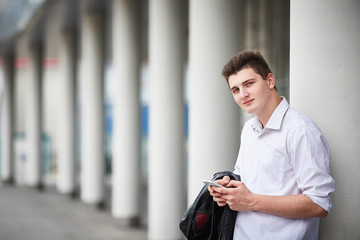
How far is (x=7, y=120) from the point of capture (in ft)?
70.8

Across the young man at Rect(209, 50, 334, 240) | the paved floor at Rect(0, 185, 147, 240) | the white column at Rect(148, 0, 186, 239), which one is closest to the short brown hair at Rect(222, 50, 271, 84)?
the young man at Rect(209, 50, 334, 240)

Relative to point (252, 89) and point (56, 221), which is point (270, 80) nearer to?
point (252, 89)

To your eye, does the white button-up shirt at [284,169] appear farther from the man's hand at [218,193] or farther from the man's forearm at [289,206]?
the man's hand at [218,193]

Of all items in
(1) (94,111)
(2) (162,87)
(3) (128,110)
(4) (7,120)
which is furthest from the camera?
(4) (7,120)

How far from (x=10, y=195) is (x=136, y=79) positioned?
376 inches

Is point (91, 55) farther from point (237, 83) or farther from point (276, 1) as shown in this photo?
point (237, 83)

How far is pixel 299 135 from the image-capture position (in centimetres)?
241

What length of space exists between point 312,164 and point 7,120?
2142 centimetres

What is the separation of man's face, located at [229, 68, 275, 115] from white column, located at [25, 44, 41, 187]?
59.8 feet

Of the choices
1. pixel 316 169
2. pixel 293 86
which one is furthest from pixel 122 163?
pixel 316 169

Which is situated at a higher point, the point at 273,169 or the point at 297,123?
the point at 297,123

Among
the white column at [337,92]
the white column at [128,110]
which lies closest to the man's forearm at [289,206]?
the white column at [337,92]

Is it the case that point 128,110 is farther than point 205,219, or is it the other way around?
point 128,110

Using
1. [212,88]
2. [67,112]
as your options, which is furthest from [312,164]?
[67,112]
